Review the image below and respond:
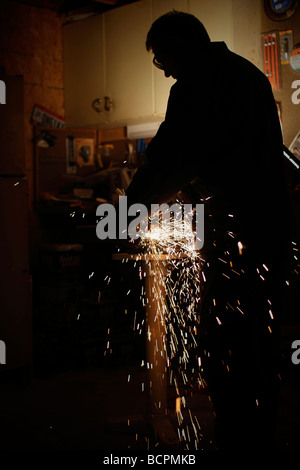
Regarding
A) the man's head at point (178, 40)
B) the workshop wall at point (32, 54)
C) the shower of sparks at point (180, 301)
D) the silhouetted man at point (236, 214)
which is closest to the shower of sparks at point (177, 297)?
the shower of sparks at point (180, 301)

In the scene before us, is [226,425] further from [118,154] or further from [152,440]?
[118,154]

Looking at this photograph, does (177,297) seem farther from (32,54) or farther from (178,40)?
(32,54)

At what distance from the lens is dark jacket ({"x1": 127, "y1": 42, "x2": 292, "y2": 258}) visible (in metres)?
1.44

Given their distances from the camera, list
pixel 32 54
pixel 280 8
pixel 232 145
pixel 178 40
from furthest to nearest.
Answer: pixel 32 54, pixel 280 8, pixel 178 40, pixel 232 145

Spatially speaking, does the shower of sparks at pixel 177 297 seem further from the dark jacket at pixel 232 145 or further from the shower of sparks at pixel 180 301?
the dark jacket at pixel 232 145

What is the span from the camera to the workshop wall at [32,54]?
161 inches

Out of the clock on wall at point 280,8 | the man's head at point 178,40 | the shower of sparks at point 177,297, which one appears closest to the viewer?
the man's head at point 178,40

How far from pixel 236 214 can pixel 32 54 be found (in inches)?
129

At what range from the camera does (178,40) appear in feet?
5.25

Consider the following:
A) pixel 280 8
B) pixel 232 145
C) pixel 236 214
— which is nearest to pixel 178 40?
pixel 232 145

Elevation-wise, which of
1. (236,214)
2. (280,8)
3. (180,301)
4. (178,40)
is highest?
(280,8)

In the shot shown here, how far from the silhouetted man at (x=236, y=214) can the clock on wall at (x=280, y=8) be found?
1.98m
